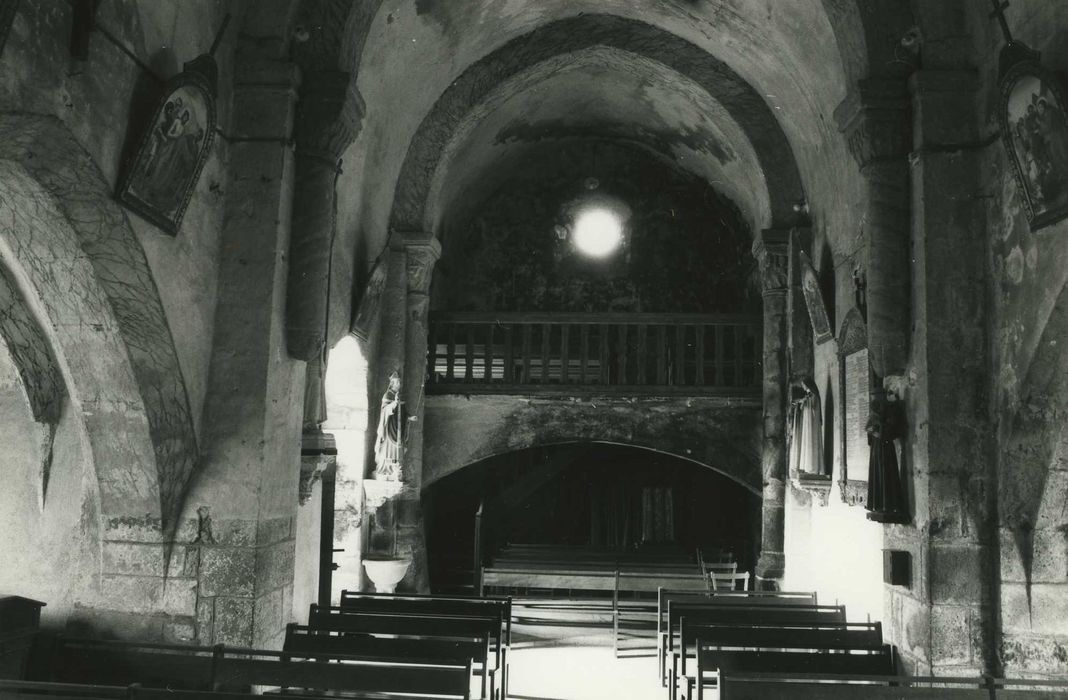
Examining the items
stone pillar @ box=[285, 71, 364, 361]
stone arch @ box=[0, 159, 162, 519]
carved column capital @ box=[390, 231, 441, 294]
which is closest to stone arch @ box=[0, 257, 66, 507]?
stone arch @ box=[0, 159, 162, 519]

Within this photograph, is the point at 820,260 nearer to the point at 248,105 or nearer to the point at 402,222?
the point at 402,222

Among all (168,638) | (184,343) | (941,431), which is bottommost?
(168,638)

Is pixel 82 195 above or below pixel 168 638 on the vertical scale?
above

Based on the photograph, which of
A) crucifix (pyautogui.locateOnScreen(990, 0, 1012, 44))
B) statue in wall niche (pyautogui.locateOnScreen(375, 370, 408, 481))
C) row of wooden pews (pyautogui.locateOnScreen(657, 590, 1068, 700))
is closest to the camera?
row of wooden pews (pyautogui.locateOnScreen(657, 590, 1068, 700))

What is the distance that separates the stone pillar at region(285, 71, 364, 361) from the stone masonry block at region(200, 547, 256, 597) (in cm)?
159

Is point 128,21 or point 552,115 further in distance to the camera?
point 552,115

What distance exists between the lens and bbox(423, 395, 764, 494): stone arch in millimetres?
13133

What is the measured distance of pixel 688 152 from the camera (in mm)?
14898

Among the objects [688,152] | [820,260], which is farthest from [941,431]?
[688,152]

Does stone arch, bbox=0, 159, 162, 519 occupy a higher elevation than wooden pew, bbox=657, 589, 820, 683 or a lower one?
higher

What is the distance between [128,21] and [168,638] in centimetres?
411

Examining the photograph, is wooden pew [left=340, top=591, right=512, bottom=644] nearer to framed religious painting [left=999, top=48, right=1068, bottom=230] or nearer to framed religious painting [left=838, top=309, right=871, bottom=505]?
framed religious painting [left=838, top=309, right=871, bottom=505]

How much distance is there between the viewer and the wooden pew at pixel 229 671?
518 centimetres

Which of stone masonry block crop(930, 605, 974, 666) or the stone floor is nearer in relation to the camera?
stone masonry block crop(930, 605, 974, 666)
